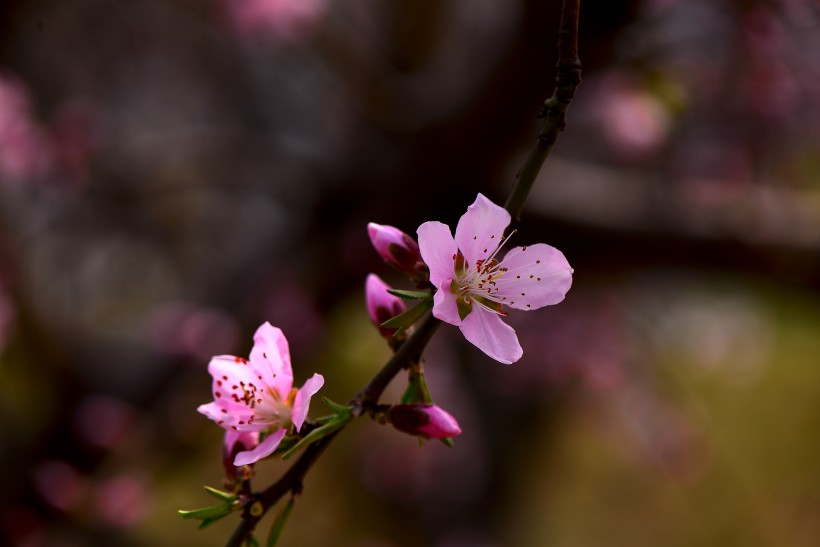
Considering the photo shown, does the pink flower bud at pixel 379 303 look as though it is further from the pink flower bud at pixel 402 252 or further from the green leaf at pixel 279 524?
the green leaf at pixel 279 524

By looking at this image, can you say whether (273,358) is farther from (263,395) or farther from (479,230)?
(479,230)

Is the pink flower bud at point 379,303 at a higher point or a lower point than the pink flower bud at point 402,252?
lower

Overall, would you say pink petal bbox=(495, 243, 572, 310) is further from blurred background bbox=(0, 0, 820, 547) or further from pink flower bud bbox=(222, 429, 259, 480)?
blurred background bbox=(0, 0, 820, 547)

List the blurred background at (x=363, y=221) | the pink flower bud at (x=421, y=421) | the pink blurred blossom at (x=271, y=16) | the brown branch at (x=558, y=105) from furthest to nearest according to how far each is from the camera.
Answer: the pink blurred blossom at (x=271, y=16), the blurred background at (x=363, y=221), the pink flower bud at (x=421, y=421), the brown branch at (x=558, y=105)

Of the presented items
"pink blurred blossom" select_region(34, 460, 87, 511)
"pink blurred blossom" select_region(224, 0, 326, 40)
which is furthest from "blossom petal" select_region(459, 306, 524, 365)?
"pink blurred blossom" select_region(224, 0, 326, 40)

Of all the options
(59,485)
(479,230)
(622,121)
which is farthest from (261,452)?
(622,121)

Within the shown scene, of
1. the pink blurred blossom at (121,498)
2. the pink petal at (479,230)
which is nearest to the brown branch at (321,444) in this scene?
the pink petal at (479,230)

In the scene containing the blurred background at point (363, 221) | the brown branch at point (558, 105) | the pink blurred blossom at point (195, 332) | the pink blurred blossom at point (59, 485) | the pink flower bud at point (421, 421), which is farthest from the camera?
the pink blurred blossom at point (195, 332)

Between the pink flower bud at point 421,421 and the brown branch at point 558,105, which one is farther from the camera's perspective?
the pink flower bud at point 421,421
